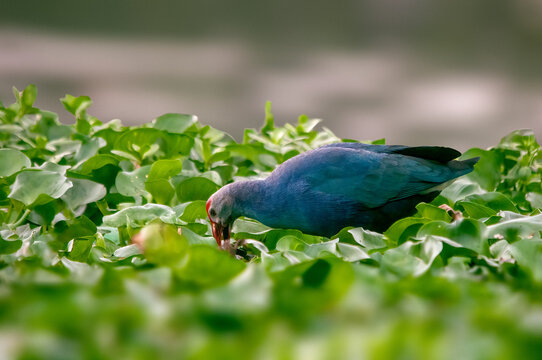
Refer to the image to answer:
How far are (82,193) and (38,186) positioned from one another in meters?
0.22

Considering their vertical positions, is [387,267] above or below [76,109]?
above

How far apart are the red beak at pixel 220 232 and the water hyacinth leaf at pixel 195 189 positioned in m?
0.14

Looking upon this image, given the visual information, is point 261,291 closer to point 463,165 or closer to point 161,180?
point 161,180

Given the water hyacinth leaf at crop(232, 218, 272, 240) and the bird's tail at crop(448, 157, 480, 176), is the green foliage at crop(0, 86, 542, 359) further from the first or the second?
the bird's tail at crop(448, 157, 480, 176)

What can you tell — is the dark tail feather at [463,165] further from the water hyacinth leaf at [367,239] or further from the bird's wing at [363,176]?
the water hyacinth leaf at [367,239]

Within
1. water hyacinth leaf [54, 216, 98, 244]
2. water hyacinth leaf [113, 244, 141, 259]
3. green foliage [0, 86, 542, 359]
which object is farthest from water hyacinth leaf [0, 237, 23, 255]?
water hyacinth leaf [54, 216, 98, 244]

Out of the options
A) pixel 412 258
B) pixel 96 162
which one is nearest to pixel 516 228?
pixel 412 258

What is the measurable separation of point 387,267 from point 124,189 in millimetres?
1326

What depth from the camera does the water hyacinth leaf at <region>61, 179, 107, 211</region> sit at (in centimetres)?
230

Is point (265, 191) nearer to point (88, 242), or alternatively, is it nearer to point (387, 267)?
point (88, 242)

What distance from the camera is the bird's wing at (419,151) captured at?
2.59 m

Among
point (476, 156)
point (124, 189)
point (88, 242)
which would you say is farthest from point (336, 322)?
point (476, 156)

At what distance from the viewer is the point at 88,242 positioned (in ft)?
6.08

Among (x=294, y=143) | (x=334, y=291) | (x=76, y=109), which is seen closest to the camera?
(x=334, y=291)
